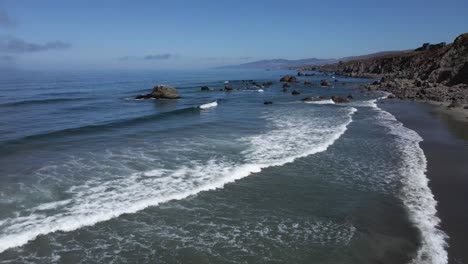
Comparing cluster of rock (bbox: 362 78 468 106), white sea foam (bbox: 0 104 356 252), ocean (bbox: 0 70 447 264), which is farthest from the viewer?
cluster of rock (bbox: 362 78 468 106)

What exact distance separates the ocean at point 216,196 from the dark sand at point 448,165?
372 mm

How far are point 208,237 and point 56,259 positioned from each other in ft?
12.1

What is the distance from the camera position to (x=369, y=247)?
357 inches

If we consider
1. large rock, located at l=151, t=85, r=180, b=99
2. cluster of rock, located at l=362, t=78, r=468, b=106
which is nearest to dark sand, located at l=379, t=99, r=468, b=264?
cluster of rock, located at l=362, t=78, r=468, b=106

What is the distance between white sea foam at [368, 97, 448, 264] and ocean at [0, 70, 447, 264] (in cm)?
5

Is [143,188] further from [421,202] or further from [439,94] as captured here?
[439,94]

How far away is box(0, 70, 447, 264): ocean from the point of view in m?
9.11

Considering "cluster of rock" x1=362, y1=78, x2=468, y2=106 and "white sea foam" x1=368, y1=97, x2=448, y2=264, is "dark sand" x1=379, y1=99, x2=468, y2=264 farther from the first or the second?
"cluster of rock" x1=362, y1=78, x2=468, y2=106

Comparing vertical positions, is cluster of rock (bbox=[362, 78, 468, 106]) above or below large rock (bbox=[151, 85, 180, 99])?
below

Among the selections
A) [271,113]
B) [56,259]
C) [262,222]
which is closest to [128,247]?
[56,259]

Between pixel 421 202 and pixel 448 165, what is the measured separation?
544 cm

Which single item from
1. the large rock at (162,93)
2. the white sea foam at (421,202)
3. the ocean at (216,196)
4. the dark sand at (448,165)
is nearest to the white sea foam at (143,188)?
the ocean at (216,196)

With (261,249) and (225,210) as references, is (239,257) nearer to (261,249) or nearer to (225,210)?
(261,249)

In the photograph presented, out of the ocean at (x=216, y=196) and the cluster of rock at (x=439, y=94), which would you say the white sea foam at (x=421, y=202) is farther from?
the cluster of rock at (x=439, y=94)
